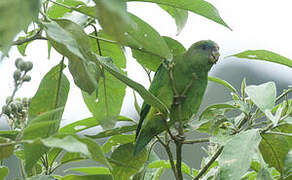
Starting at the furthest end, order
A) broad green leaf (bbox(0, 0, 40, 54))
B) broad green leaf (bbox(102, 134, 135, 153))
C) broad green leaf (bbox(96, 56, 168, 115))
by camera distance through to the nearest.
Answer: broad green leaf (bbox(102, 134, 135, 153))
broad green leaf (bbox(96, 56, 168, 115))
broad green leaf (bbox(0, 0, 40, 54))

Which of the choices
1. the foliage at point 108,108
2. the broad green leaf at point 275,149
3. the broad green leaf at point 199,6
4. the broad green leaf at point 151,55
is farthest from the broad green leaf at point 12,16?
the broad green leaf at point 275,149

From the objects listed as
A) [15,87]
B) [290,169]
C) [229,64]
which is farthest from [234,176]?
[229,64]

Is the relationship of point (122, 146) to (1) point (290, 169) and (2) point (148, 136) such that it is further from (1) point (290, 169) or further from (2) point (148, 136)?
(1) point (290, 169)

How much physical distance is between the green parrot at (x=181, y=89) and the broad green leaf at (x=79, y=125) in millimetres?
135

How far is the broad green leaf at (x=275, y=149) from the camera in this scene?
1024 mm

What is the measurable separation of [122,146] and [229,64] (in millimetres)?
7571

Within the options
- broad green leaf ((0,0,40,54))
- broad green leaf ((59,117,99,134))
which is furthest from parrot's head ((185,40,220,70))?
broad green leaf ((0,0,40,54))

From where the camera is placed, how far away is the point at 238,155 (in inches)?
33.0

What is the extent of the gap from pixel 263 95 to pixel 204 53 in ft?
1.59

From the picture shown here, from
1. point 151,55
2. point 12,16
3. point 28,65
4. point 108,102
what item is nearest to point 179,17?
point 151,55

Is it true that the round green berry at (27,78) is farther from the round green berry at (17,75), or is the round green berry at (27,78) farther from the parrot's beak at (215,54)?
the parrot's beak at (215,54)

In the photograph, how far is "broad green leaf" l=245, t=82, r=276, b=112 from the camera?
0.95 meters

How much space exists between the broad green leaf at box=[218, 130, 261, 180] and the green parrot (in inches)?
8.9

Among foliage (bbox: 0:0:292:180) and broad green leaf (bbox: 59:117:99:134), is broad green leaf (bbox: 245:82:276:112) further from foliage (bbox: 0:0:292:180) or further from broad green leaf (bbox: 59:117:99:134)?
broad green leaf (bbox: 59:117:99:134)
